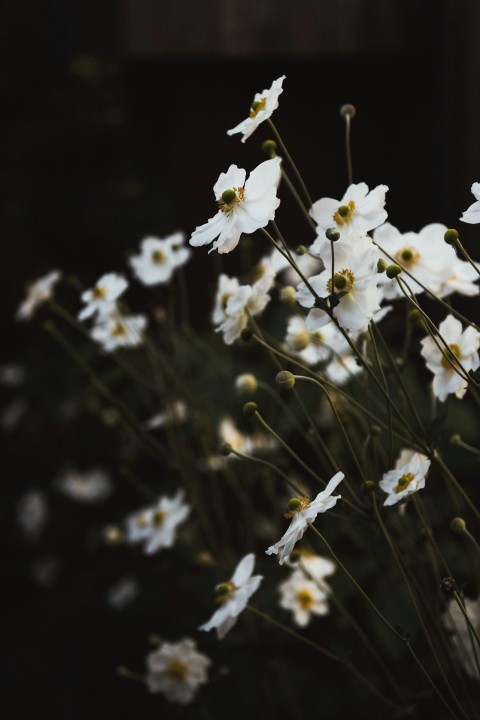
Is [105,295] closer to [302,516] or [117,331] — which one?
[117,331]

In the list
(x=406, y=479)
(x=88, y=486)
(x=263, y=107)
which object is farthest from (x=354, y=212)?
(x=88, y=486)

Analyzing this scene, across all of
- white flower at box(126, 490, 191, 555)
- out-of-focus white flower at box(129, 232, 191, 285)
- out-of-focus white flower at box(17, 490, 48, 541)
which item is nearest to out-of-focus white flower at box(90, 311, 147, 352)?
out-of-focus white flower at box(129, 232, 191, 285)

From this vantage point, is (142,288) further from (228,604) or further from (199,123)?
(228,604)

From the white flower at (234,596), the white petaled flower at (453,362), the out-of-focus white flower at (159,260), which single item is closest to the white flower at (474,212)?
the white petaled flower at (453,362)

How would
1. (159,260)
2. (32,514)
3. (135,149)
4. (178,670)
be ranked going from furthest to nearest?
(135,149)
(32,514)
(159,260)
(178,670)

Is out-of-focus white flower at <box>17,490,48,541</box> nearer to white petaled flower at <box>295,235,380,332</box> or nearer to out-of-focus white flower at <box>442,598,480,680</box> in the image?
out-of-focus white flower at <box>442,598,480,680</box>

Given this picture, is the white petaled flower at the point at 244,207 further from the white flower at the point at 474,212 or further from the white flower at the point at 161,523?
the white flower at the point at 161,523

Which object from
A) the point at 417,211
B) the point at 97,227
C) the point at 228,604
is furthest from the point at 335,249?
the point at 97,227
